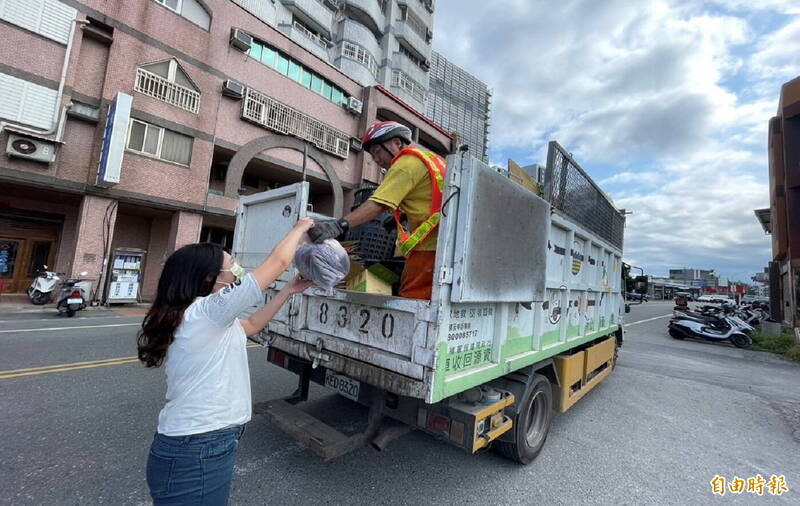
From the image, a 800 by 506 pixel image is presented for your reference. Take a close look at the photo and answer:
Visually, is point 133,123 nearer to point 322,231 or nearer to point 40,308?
point 40,308

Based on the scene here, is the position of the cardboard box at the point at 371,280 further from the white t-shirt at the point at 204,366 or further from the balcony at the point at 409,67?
the balcony at the point at 409,67

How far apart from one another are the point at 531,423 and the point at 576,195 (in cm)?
257

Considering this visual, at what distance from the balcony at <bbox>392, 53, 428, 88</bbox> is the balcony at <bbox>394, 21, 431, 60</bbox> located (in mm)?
1059

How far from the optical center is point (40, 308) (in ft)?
32.4

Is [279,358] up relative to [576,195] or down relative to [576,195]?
down

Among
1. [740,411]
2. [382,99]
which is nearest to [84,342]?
[740,411]

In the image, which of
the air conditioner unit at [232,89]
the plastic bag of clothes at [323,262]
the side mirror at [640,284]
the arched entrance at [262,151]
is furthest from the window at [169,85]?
the side mirror at [640,284]

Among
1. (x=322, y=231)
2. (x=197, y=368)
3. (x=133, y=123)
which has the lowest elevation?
(x=197, y=368)

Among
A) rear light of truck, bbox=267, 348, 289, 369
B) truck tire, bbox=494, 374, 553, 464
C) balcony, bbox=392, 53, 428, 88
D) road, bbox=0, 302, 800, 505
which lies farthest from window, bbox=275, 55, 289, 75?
truck tire, bbox=494, 374, 553, 464

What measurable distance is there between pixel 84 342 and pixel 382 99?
18171 mm

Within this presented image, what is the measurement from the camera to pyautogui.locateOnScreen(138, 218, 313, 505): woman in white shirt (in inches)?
51.6

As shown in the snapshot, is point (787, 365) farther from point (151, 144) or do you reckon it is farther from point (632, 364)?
point (151, 144)

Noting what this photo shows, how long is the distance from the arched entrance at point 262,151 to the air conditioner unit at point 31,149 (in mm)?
5040

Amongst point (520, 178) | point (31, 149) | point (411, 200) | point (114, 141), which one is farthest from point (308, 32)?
point (411, 200)
